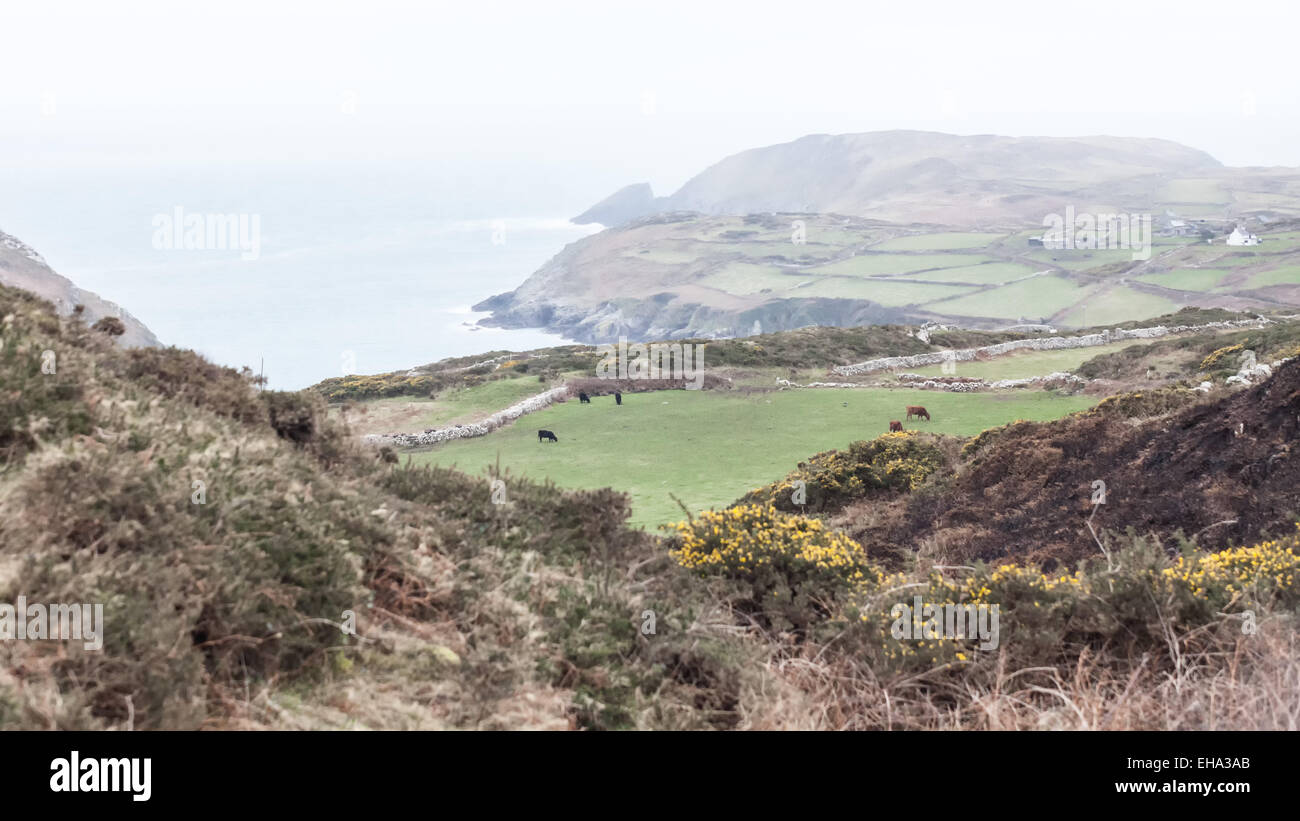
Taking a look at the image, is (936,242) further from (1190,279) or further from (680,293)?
(1190,279)

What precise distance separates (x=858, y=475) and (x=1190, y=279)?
→ 96756mm

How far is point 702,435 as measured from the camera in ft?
61.9

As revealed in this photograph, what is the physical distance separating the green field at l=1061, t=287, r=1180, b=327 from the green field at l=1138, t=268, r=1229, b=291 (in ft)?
8.03

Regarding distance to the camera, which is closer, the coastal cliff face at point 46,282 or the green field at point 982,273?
the coastal cliff face at point 46,282

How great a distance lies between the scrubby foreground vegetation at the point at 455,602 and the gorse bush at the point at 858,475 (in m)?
5.32

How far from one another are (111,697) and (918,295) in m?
118

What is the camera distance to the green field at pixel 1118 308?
8269 centimetres

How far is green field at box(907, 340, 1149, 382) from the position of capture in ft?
92.6

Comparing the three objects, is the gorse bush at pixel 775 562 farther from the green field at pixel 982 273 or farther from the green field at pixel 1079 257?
the green field at pixel 1079 257

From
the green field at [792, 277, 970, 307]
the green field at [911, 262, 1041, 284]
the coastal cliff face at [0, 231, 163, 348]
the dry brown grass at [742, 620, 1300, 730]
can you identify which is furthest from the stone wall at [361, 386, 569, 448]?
the green field at [911, 262, 1041, 284]

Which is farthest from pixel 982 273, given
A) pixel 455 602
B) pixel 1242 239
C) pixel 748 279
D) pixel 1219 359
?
pixel 455 602

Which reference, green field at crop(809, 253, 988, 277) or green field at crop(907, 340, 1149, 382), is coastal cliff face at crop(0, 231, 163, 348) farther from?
green field at crop(809, 253, 988, 277)

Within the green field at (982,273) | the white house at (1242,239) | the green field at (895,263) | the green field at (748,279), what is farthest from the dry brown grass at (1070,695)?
the green field at (895,263)
